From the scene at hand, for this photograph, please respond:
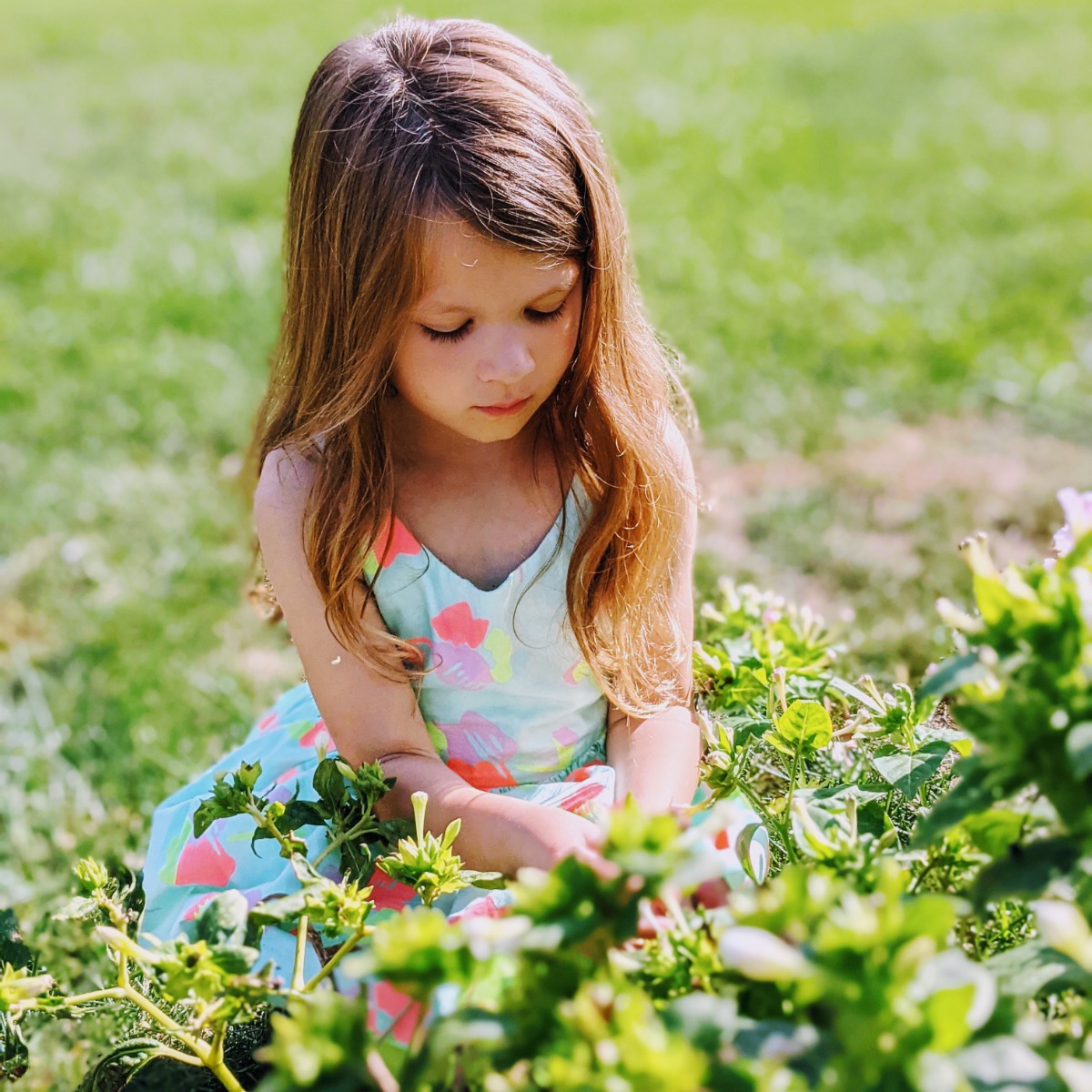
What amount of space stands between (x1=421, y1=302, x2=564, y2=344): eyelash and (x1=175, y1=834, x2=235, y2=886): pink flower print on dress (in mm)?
817

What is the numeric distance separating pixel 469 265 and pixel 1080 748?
1.00m

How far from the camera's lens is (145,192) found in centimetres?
684

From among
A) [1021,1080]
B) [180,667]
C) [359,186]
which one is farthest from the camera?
[180,667]

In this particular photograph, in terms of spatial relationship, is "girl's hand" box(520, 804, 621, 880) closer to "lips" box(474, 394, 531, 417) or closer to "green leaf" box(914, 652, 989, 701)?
"lips" box(474, 394, 531, 417)

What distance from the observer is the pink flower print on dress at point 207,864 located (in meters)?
1.98

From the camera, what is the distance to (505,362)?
168 cm


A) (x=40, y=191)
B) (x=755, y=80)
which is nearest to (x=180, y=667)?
(x=40, y=191)

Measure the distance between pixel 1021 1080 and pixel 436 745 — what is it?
1.27 m

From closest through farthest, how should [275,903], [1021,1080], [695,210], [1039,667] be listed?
[1021,1080] → [1039,667] → [275,903] → [695,210]

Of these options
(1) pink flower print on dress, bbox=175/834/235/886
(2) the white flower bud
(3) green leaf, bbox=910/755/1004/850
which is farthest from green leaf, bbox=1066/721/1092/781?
(1) pink flower print on dress, bbox=175/834/235/886

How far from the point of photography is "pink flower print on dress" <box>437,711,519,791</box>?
2.02 meters

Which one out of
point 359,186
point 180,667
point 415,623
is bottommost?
point 180,667

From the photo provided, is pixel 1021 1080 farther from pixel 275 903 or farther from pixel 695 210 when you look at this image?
pixel 695 210

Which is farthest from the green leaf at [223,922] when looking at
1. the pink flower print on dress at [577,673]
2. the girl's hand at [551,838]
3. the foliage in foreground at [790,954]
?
the pink flower print on dress at [577,673]
